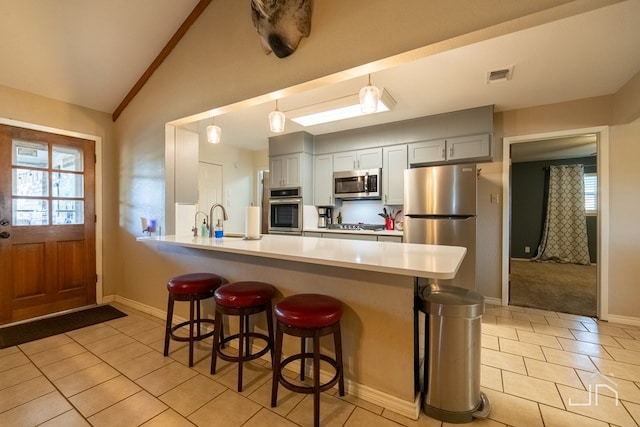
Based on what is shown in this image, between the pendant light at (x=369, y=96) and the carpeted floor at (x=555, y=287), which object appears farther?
the carpeted floor at (x=555, y=287)

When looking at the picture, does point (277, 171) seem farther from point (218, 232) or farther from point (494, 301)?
point (494, 301)

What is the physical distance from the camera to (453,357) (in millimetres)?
1501

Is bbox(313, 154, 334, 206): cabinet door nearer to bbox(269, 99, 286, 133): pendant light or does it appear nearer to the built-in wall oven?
the built-in wall oven

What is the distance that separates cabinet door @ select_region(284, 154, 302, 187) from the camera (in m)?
4.31

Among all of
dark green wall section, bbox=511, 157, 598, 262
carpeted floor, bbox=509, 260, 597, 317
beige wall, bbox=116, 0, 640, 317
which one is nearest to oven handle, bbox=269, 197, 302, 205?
beige wall, bbox=116, 0, 640, 317

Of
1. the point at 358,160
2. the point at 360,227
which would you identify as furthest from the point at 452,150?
the point at 360,227

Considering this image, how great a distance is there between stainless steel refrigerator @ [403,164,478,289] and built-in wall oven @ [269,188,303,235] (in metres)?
1.75

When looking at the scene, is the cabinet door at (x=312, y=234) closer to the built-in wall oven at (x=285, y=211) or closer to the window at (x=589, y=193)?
the built-in wall oven at (x=285, y=211)

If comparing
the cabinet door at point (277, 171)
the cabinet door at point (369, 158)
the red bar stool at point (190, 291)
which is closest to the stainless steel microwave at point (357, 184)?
the cabinet door at point (369, 158)

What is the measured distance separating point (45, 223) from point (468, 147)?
5120mm

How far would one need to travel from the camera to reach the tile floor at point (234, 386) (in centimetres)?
154

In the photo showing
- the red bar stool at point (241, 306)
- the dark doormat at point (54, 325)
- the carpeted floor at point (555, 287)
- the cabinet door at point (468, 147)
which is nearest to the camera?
the red bar stool at point (241, 306)

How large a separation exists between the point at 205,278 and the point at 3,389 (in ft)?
4.68

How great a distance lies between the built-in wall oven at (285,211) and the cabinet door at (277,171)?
0.10 meters
